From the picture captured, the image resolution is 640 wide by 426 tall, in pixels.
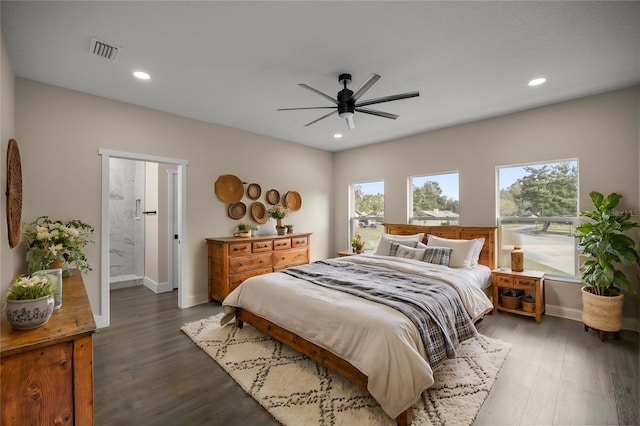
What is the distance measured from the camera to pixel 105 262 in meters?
3.43

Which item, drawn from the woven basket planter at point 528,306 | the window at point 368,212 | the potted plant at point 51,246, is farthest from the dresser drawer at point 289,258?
the woven basket planter at point 528,306

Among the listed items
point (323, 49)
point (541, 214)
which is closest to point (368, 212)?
point (541, 214)

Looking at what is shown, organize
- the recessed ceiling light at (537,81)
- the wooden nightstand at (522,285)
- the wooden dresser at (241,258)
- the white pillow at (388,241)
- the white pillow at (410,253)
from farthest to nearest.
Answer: the white pillow at (388,241)
the wooden dresser at (241,258)
the white pillow at (410,253)
the wooden nightstand at (522,285)
the recessed ceiling light at (537,81)

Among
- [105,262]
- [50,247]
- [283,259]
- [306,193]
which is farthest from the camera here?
[306,193]

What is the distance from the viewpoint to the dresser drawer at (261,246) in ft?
14.8

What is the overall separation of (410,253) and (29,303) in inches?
154

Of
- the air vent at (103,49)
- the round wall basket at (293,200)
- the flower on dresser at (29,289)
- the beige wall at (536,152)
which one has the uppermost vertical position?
the air vent at (103,49)

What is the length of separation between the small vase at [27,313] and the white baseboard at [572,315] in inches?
201

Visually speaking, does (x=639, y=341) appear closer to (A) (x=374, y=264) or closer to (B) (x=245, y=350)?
(A) (x=374, y=264)

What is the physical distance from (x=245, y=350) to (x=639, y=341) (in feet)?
13.4

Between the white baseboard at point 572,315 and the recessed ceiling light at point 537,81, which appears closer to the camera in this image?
the recessed ceiling light at point 537,81

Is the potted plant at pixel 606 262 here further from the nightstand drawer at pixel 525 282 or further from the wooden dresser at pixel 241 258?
the wooden dresser at pixel 241 258

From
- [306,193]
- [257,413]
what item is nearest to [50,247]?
[257,413]

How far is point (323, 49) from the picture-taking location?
2.45 metres
